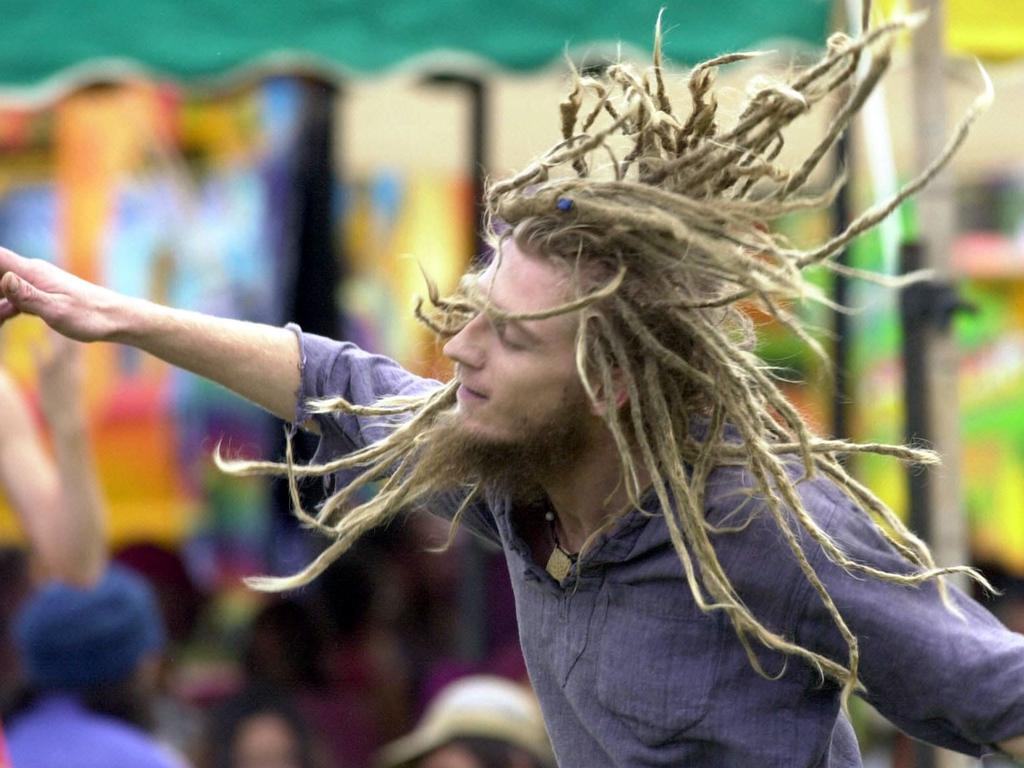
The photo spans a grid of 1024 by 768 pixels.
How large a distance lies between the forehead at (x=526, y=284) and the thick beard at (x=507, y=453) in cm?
13

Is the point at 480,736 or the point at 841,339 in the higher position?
the point at 841,339

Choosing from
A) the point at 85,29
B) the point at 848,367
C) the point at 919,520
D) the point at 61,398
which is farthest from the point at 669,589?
the point at 848,367

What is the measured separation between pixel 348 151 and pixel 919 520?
11.3ft

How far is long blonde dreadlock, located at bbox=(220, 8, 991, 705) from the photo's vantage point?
1.84 meters

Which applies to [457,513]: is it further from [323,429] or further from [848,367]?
[848,367]

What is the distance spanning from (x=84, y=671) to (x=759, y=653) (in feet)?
6.02

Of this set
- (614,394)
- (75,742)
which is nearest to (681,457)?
(614,394)

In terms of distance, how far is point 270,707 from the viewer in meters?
4.27

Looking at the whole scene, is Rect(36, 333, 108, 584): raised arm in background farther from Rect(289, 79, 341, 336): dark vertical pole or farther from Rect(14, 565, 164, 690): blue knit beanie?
Rect(289, 79, 341, 336): dark vertical pole

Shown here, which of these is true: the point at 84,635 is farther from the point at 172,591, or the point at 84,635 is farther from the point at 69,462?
the point at 172,591

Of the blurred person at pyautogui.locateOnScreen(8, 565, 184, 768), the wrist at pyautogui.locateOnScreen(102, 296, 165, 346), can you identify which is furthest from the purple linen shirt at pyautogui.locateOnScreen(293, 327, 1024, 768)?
the blurred person at pyautogui.locateOnScreen(8, 565, 184, 768)

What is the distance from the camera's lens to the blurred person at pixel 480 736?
331 centimetres

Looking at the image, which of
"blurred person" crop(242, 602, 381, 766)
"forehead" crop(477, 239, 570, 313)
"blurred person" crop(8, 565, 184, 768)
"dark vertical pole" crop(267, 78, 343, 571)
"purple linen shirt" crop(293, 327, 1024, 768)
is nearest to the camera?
"purple linen shirt" crop(293, 327, 1024, 768)

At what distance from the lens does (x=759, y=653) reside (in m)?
1.85
